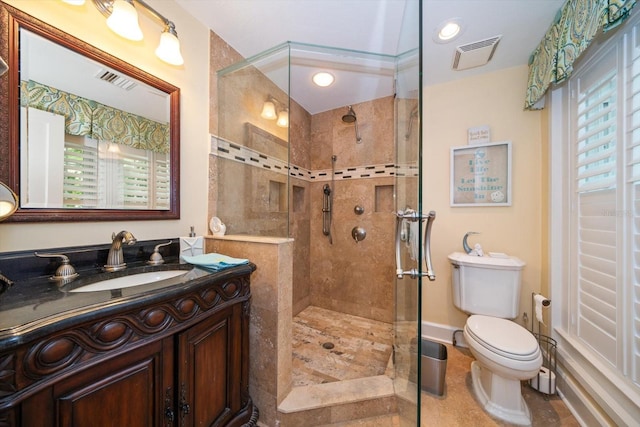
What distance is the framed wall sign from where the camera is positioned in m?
1.80

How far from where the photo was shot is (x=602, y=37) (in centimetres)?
117

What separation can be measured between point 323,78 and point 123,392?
2.23 m

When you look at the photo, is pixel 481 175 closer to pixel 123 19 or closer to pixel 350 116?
pixel 350 116

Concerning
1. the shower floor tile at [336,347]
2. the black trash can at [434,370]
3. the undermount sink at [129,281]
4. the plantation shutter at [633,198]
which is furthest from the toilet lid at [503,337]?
the undermount sink at [129,281]

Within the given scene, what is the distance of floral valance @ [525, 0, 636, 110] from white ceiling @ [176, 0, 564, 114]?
0.29 feet

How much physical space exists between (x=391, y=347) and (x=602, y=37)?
2.32 meters

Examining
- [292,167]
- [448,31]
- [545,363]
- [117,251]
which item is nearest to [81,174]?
[117,251]

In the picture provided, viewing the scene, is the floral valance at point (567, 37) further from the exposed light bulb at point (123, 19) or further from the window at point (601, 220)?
the exposed light bulb at point (123, 19)

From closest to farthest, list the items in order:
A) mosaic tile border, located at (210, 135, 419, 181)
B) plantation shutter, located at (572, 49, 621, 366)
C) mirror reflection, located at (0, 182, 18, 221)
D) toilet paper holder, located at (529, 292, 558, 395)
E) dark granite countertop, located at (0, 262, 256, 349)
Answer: dark granite countertop, located at (0, 262, 256, 349) < mirror reflection, located at (0, 182, 18, 221) < plantation shutter, located at (572, 49, 621, 366) < toilet paper holder, located at (529, 292, 558, 395) < mosaic tile border, located at (210, 135, 419, 181)

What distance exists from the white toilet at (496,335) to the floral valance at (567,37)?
1.22 meters

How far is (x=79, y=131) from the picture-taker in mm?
955

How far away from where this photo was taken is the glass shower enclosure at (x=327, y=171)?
1543 mm

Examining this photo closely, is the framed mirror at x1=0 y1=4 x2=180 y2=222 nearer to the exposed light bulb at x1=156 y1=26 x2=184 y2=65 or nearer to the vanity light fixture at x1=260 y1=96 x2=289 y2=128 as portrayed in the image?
the exposed light bulb at x1=156 y1=26 x2=184 y2=65

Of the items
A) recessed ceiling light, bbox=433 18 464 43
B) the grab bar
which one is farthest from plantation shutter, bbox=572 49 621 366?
the grab bar
